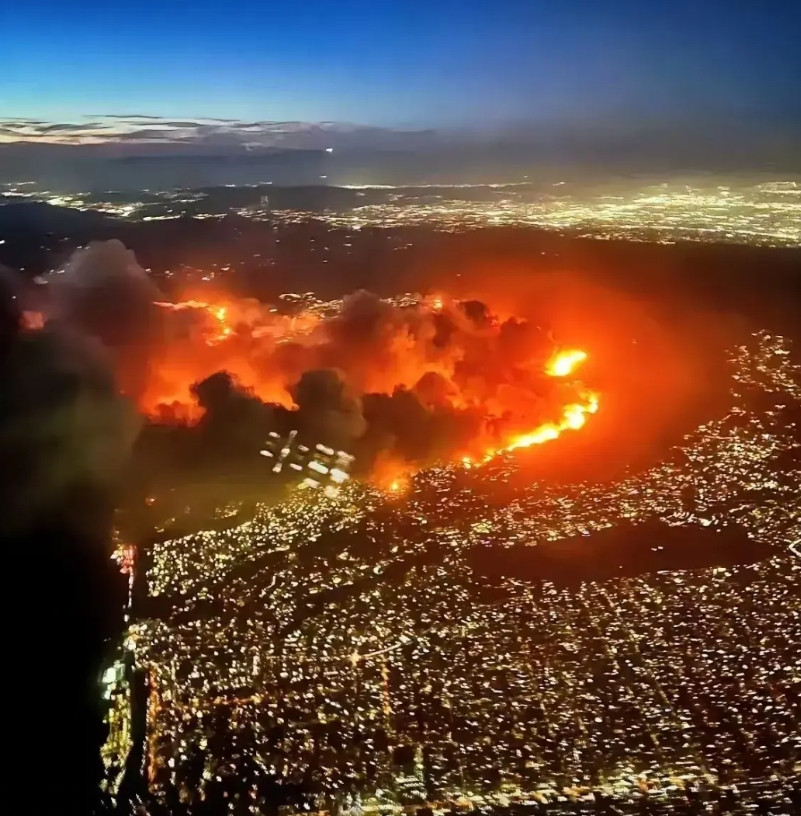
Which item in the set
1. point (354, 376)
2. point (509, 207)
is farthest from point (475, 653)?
point (509, 207)

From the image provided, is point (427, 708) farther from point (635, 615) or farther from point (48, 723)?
point (48, 723)

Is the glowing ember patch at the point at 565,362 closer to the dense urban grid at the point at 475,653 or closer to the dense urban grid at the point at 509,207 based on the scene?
the dense urban grid at the point at 475,653

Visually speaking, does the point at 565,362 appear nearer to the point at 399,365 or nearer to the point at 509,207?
the point at 399,365

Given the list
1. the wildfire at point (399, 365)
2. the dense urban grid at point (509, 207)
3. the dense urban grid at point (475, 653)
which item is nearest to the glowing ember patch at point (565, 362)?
the wildfire at point (399, 365)

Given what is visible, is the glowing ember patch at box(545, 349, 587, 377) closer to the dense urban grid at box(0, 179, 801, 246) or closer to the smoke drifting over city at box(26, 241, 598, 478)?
the smoke drifting over city at box(26, 241, 598, 478)

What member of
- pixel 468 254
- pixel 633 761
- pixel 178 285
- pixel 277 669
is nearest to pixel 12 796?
pixel 277 669

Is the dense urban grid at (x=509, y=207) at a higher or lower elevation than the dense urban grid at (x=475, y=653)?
higher

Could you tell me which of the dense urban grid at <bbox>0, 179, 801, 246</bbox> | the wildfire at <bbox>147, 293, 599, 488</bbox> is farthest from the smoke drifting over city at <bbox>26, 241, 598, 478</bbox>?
the dense urban grid at <bbox>0, 179, 801, 246</bbox>
